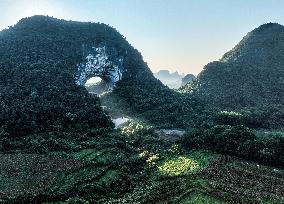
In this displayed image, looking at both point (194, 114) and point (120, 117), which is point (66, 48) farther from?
point (194, 114)

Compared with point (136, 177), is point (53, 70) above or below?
above

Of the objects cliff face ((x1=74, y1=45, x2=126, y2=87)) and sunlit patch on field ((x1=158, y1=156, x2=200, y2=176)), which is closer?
sunlit patch on field ((x1=158, y1=156, x2=200, y2=176))

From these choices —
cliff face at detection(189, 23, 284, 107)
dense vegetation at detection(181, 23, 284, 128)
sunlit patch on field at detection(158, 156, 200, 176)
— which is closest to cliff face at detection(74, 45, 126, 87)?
dense vegetation at detection(181, 23, 284, 128)

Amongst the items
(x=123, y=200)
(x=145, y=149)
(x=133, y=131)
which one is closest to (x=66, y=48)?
(x=133, y=131)

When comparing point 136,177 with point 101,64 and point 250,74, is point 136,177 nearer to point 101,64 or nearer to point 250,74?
point 101,64

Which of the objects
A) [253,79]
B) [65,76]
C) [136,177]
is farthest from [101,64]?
[136,177]

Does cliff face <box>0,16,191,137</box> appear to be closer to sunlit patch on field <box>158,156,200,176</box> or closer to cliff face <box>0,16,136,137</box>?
cliff face <box>0,16,136,137</box>

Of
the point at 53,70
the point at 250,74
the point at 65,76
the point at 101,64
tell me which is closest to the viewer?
the point at 53,70

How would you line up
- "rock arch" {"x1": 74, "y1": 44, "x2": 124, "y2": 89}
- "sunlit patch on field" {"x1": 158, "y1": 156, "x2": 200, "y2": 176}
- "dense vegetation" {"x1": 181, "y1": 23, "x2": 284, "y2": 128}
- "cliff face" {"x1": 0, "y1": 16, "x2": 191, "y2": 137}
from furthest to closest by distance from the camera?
"rock arch" {"x1": 74, "y1": 44, "x2": 124, "y2": 89}
"dense vegetation" {"x1": 181, "y1": 23, "x2": 284, "y2": 128}
"cliff face" {"x1": 0, "y1": 16, "x2": 191, "y2": 137}
"sunlit patch on field" {"x1": 158, "y1": 156, "x2": 200, "y2": 176}

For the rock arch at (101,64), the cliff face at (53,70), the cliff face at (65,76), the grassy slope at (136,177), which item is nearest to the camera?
the grassy slope at (136,177)

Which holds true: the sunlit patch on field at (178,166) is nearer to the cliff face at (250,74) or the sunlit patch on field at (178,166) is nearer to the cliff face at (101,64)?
the cliff face at (250,74)

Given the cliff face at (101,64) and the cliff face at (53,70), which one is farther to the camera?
the cliff face at (101,64)

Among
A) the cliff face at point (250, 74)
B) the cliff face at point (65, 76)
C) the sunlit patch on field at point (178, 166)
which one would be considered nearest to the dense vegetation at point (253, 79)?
the cliff face at point (250, 74)
